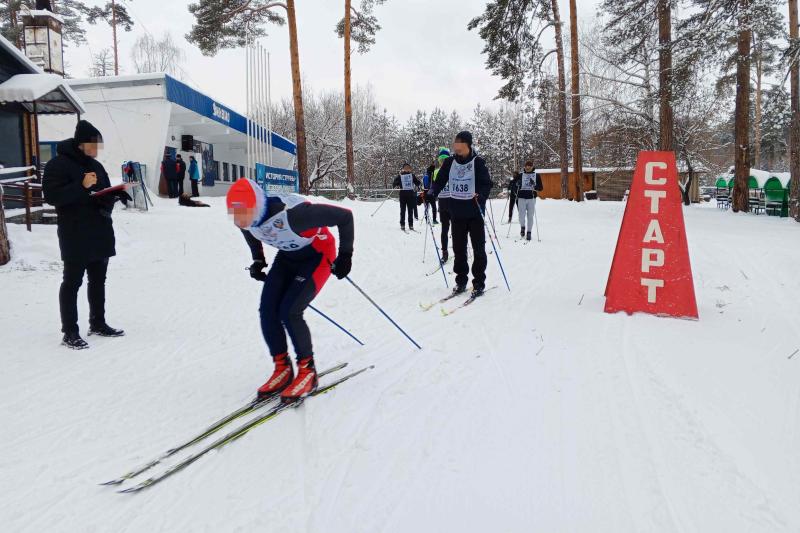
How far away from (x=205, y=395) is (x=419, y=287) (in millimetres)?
4026

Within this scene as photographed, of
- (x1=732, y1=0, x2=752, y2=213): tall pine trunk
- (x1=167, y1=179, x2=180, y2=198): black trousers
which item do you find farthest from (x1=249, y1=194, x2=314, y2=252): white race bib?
(x1=732, y1=0, x2=752, y2=213): tall pine trunk

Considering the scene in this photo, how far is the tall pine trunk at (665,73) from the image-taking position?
13828mm

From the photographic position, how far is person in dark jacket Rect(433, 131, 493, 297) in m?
6.42

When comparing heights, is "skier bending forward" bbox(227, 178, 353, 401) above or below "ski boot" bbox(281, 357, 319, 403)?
above

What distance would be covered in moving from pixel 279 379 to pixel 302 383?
0.20 meters

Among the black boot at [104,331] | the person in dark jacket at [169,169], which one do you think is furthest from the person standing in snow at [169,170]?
the black boot at [104,331]

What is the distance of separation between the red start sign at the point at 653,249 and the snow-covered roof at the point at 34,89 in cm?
1282

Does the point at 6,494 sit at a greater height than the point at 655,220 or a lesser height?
lesser

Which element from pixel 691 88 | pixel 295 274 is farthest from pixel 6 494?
pixel 691 88

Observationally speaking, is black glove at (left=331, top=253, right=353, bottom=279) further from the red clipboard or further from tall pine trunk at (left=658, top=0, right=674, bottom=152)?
tall pine trunk at (left=658, top=0, right=674, bottom=152)

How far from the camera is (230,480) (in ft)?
8.12

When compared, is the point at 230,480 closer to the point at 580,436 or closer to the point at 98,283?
the point at 580,436

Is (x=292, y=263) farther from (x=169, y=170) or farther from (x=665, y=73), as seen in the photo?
(x=169, y=170)

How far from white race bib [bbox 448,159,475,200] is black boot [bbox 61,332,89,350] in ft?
13.9
